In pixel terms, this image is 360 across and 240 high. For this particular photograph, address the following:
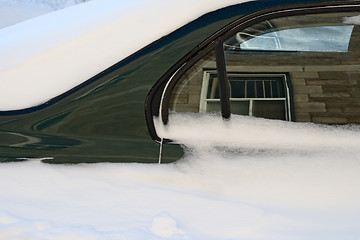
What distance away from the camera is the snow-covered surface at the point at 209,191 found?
1.12 m

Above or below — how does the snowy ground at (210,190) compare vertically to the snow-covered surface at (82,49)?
A: below

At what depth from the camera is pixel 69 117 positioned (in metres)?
1.34

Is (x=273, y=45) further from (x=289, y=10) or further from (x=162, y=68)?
(x=162, y=68)

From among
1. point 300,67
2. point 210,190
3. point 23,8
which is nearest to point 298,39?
point 300,67

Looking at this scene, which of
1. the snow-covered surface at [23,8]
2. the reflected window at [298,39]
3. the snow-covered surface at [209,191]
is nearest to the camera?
the snow-covered surface at [209,191]

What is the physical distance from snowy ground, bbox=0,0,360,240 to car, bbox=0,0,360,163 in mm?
51

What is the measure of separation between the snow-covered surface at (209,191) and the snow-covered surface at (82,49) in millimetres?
296

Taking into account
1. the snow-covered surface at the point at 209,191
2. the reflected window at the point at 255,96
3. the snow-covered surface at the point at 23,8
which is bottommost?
the snow-covered surface at the point at 209,191

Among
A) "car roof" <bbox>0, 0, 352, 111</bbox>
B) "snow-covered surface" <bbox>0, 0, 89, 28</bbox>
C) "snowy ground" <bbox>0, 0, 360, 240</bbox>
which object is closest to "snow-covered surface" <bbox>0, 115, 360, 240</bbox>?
"snowy ground" <bbox>0, 0, 360, 240</bbox>

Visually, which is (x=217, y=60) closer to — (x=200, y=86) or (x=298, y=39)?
(x=200, y=86)

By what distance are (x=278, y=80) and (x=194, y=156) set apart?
0.44 m

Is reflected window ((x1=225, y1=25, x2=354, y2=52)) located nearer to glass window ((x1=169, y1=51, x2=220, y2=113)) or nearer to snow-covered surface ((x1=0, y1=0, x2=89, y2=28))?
glass window ((x1=169, y1=51, x2=220, y2=113))

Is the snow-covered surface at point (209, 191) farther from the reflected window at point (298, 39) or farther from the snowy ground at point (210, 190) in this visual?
the reflected window at point (298, 39)

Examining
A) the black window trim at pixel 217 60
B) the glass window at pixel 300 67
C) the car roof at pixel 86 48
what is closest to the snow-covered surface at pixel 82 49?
the car roof at pixel 86 48
